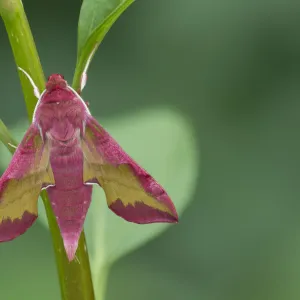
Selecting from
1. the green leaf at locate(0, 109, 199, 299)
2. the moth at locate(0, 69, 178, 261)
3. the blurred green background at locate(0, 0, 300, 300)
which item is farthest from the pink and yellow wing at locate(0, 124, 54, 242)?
the blurred green background at locate(0, 0, 300, 300)

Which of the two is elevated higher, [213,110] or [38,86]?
[213,110]

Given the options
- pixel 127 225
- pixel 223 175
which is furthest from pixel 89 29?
pixel 223 175

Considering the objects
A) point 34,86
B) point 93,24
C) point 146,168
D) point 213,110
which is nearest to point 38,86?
point 34,86

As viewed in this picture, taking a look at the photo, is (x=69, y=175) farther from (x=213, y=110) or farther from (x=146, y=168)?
(x=213, y=110)

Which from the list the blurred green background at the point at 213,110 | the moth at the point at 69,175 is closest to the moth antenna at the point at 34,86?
the moth at the point at 69,175

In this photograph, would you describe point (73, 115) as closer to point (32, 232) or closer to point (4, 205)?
point (4, 205)
